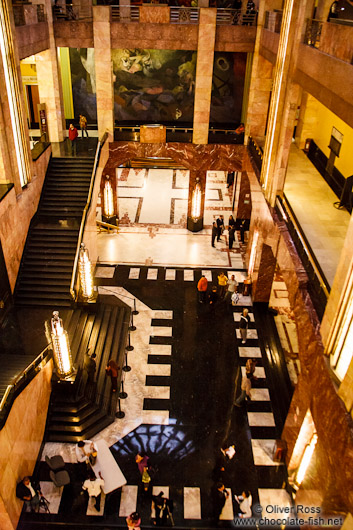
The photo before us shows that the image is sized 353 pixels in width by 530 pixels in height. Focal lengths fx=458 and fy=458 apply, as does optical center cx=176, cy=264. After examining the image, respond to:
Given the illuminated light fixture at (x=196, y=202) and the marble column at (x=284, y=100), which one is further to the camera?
the illuminated light fixture at (x=196, y=202)

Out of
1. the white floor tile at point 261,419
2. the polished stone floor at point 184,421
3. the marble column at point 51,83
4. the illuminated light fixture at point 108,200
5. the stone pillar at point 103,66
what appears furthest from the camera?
the illuminated light fixture at point 108,200

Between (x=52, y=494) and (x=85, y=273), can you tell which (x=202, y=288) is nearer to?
(x=85, y=273)

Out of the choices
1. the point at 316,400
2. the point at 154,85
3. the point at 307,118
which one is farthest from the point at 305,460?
the point at 154,85

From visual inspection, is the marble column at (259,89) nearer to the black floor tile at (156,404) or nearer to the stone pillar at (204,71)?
the stone pillar at (204,71)

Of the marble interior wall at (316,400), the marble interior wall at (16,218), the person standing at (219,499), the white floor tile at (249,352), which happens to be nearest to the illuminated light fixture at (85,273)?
the marble interior wall at (16,218)

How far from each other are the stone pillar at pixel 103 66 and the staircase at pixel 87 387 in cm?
706

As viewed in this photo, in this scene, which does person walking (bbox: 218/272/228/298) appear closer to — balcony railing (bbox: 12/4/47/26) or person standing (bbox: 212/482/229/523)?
person standing (bbox: 212/482/229/523)

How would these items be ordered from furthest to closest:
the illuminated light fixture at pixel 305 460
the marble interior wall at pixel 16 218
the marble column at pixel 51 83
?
the marble column at pixel 51 83 < the marble interior wall at pixel 16 218 < the illuminated light fixture at pixel 305 460

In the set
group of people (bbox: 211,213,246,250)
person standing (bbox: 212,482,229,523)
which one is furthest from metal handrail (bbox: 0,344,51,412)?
group of people (bbox: 211,213,246,250)

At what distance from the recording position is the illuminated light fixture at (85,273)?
479 inches

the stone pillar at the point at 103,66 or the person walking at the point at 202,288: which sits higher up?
the stone pillar at the point at 103,66

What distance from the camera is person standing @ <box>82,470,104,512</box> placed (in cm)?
875

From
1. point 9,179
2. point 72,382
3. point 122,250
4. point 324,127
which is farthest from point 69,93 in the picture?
point 72,382

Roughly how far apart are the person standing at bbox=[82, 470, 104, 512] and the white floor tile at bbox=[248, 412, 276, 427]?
3749 millimetres
